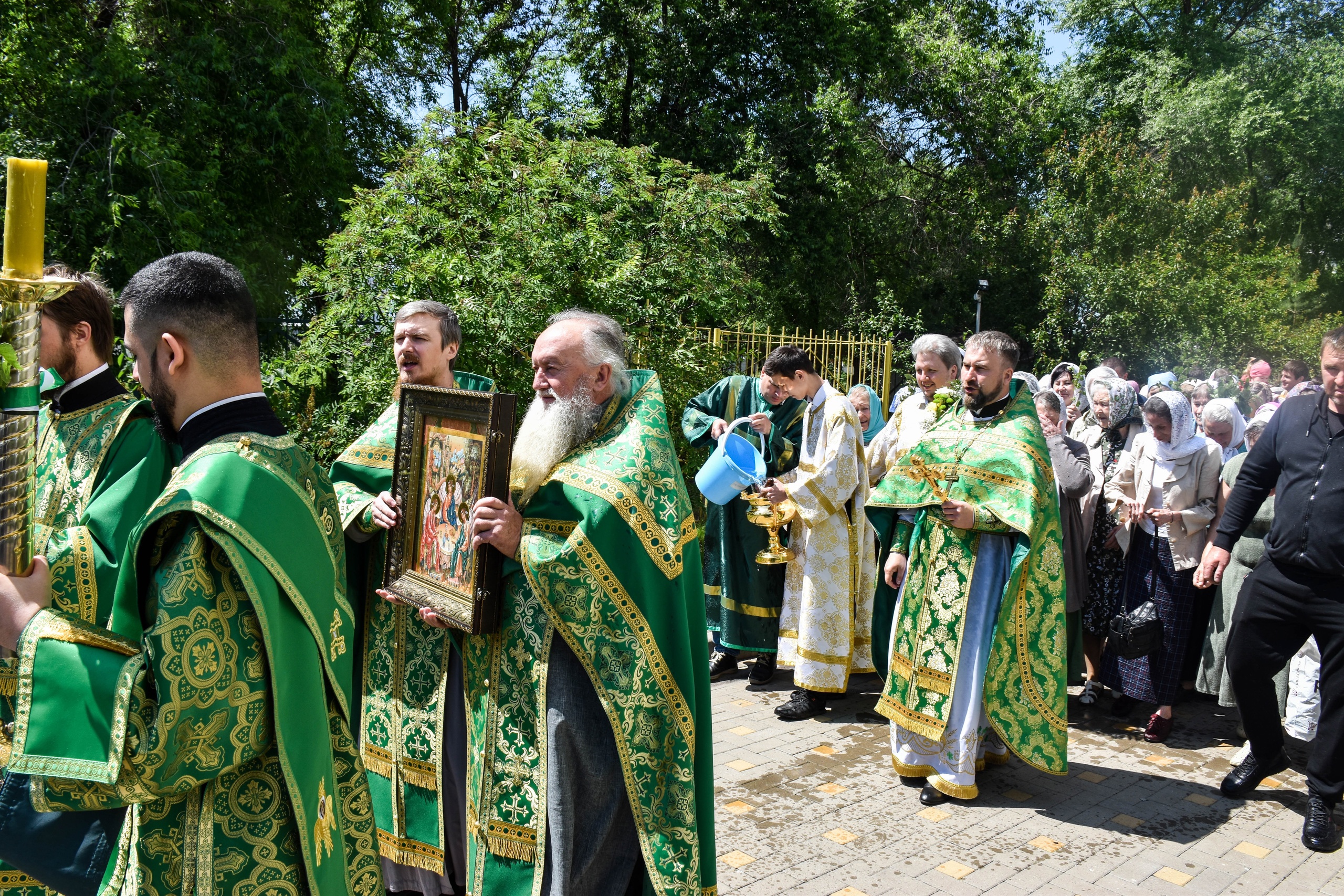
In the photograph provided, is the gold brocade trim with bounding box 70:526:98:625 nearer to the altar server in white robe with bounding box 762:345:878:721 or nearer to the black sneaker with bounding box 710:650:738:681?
the altar server in white robe with bounding box 762:345:878:721

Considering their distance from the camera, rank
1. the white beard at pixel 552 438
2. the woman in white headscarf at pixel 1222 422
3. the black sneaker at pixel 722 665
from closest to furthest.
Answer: the white beard at pixel 552 438 < the woman in white headscarf at pixel 1222 422 < the black sneaker at pixel 722 665

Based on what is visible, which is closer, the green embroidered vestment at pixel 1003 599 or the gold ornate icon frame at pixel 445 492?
the gold ornate icon frame at pixel 445 492

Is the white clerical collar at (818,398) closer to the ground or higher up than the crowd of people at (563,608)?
higher up

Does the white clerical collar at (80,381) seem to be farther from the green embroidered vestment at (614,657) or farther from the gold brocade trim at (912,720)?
the gold brocade trim at (912,720)

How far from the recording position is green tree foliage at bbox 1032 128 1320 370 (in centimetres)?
2452

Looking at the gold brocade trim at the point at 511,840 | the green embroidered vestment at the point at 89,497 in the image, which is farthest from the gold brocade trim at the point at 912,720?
the green embroidered vestment at the point at 89,497

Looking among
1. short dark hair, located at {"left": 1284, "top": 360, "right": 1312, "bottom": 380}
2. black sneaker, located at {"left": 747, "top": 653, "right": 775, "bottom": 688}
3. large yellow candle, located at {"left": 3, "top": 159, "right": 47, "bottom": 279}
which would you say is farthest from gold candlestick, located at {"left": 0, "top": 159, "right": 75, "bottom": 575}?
short dark hair, located at {"left": 1284, "top": 360, "right": 1312, "bottom": 380}

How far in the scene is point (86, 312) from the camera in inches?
125

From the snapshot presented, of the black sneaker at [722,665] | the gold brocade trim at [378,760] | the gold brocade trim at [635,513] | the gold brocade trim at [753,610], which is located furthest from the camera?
the black sneaker at [722,665]

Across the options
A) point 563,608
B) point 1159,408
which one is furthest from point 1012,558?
point 563,608

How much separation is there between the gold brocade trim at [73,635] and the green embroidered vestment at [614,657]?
4.50 feet

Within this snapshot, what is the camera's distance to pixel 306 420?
7.52m

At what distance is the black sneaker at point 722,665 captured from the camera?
7.28 m

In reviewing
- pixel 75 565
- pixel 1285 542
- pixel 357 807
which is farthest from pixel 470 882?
pixel 1285 542
